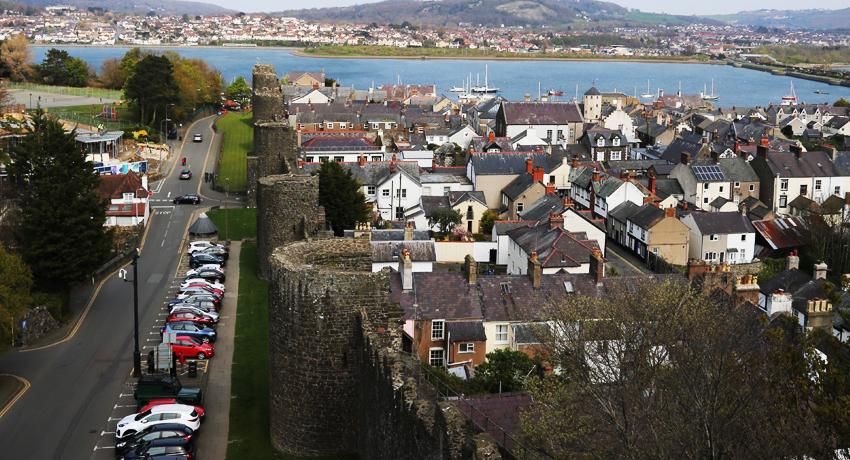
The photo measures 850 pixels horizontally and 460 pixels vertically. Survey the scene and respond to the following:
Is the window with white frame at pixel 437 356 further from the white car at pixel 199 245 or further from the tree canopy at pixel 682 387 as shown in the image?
the white car at pixel 199 245

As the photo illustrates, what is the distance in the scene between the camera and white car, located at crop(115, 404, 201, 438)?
1797cm

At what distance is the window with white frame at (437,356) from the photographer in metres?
24.0

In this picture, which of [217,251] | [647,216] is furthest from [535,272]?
[647,216]

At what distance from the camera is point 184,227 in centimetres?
3819

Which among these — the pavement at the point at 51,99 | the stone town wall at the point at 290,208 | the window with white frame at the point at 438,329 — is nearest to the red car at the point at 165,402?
the window with white frame at the point at 438,329

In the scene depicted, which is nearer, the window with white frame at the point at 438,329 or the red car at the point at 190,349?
the red car at the point at 190,349

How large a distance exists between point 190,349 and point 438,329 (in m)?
6.12

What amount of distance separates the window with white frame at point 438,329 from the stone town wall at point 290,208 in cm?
468

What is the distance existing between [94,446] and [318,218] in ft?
35.5

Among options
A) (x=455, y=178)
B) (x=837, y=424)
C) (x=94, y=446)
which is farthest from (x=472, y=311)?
(x=455, y=178)

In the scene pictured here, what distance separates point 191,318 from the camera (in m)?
25.1

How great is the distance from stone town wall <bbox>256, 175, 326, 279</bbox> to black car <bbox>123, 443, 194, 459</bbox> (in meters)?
10.4

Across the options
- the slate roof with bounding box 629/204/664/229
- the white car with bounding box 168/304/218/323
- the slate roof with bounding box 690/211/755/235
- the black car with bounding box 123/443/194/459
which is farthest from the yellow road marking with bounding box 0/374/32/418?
the slate roof with bounding box 690/211/755/235

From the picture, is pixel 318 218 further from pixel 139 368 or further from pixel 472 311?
pixel 139 368
